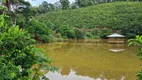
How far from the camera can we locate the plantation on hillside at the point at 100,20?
28094 mm

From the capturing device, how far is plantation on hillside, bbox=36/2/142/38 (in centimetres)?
2809

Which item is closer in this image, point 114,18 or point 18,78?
point 18,78

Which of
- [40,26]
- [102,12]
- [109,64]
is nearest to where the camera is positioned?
[109,64]

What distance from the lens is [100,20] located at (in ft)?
119

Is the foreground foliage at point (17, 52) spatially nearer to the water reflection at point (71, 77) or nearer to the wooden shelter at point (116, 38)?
the water reflection at point (71, 77)

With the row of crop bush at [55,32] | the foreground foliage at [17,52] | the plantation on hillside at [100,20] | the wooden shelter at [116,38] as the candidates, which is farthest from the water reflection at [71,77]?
the plantation on hillside at [100,20]

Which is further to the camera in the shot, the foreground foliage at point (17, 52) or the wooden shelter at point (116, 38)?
the wooden shelter at point (116, 38)

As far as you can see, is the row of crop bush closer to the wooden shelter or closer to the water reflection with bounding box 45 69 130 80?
the wooden shelter

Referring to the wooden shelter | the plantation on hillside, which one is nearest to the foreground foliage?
the wooden shelter

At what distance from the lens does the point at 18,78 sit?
3.65 metres

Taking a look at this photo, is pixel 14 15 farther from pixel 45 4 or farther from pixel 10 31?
pixel 45 4

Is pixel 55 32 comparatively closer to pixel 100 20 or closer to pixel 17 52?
pixel 100 20

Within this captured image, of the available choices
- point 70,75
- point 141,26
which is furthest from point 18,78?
point 141,26

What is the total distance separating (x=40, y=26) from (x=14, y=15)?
4.04 meters
